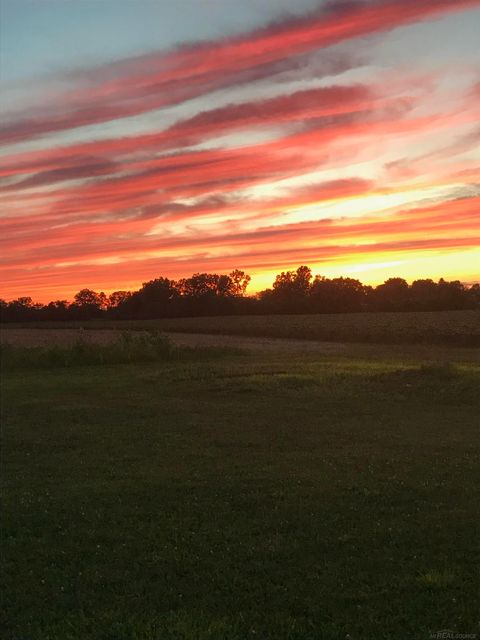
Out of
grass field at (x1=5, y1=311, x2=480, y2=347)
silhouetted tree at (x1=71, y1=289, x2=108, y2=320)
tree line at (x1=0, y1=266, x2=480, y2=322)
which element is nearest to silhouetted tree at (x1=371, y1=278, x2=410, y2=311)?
tree line at (x1=0, y1=266, x2=480, y2=322)

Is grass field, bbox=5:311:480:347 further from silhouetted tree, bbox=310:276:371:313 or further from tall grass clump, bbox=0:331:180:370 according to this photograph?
tall grass clump, bbox=0:331:180:370

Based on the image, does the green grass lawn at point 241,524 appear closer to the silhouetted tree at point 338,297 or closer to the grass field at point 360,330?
the grass field at point 360,330

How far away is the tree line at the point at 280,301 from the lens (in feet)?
242

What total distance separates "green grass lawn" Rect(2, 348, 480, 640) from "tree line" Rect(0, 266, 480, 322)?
200 feet

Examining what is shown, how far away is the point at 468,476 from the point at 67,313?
77.3 m

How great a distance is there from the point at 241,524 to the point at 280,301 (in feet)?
257

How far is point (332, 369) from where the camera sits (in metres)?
24.3

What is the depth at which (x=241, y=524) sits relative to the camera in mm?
6906

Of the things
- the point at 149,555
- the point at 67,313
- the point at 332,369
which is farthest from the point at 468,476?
the point at 67,313

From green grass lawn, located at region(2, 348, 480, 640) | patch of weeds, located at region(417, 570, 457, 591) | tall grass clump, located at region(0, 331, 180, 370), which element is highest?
tall grass clump, located at region(0, 331, 180, 370)

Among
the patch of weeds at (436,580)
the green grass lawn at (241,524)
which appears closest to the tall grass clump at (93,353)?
the green grass lawn at (241,524)

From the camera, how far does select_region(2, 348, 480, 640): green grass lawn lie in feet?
15.7

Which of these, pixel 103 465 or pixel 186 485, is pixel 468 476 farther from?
pixel 103 465

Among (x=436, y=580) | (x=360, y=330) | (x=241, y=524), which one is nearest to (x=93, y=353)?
(x=360, y=330)
